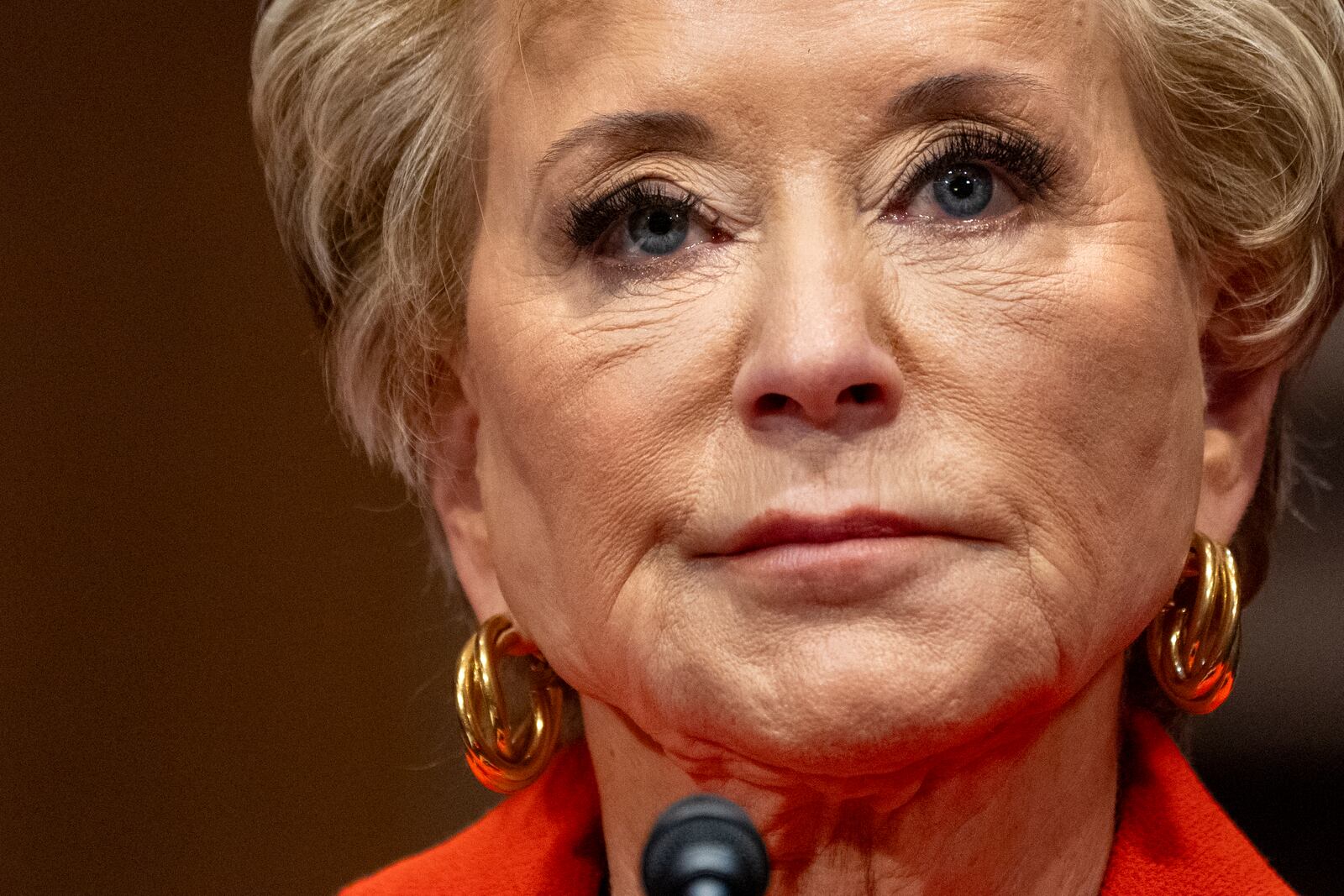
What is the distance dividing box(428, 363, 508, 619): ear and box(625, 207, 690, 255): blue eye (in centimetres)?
36

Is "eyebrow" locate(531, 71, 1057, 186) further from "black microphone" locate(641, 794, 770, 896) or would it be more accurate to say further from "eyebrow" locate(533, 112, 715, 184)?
"black microphone" locate(641, 794, 770, 896)

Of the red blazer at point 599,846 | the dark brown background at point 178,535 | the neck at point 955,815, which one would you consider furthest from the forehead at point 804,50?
the dark brown background at point 178,535

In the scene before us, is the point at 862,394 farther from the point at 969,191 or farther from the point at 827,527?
the point at 969,191

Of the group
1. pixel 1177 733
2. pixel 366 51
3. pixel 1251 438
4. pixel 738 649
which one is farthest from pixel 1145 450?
pixel 366 51

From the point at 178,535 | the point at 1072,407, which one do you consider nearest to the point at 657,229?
the point at 1072,407

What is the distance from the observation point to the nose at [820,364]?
4.54 ft

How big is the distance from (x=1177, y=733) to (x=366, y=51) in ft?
4.43

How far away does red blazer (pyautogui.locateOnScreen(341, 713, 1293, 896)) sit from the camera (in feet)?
5.65

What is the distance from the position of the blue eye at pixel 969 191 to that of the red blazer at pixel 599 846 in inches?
26.6

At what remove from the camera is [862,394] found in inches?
56.0

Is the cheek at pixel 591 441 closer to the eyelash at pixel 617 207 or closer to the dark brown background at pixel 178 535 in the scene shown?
the eyelash at pixel 617 207

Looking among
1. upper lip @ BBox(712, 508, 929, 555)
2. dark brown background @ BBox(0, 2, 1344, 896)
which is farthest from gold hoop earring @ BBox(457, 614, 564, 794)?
dark brown background @ BBox(0, 2, 1344, 896)

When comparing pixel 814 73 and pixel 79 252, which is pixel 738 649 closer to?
pixel 814 73

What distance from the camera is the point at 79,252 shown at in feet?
9.60
